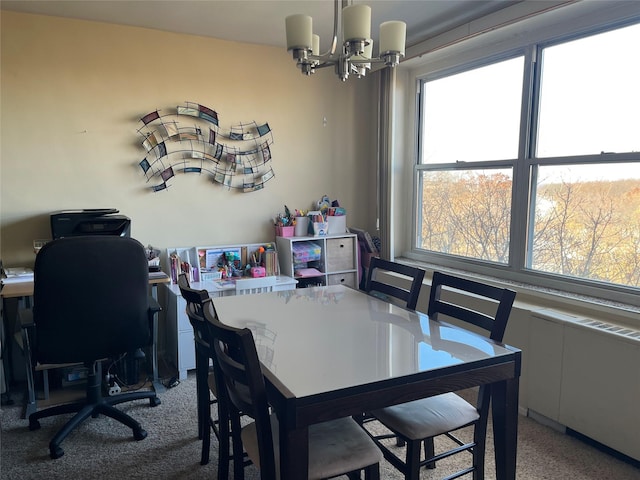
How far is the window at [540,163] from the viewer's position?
2.45m

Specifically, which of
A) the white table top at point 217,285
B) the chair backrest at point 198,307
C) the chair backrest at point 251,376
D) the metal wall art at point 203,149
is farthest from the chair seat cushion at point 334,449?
the metal wall art at point 203,149

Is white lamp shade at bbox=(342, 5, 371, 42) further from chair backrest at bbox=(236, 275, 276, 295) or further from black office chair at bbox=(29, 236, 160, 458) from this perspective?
chair backrest at bbox=(236, 275, 276, 295)

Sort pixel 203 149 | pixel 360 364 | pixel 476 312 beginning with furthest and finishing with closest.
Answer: pixel 203 149, pixel 476 312, pixel 360 364

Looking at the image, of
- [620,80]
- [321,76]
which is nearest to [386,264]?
[620,80]

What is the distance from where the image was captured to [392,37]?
1.82 metres

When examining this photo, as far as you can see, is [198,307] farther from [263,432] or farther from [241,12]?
[241,12]

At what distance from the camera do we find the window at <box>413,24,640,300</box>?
8.02 ft

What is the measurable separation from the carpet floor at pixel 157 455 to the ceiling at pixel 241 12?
246 centimetres

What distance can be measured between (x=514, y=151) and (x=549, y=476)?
6.38 ft

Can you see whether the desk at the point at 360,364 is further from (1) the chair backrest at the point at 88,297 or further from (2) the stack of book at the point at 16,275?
(2) the stack of book at the point at 16,275

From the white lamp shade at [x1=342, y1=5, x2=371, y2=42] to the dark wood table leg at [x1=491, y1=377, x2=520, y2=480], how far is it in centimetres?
137

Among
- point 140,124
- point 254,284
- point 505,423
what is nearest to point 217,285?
point 254,284

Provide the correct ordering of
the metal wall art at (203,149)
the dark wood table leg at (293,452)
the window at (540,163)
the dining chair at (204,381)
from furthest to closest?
the metal wall art at (203,149)
the window at (540,163)
the dining chair at (204,381)
the dark wood table leg at (293,452)

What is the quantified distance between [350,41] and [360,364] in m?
1.19
